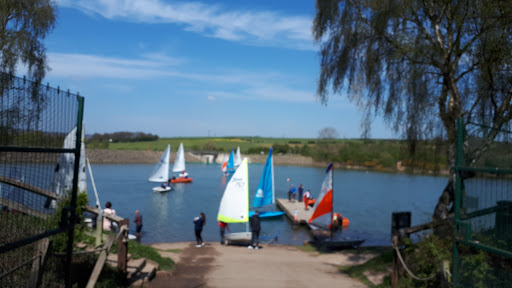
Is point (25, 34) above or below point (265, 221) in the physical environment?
above

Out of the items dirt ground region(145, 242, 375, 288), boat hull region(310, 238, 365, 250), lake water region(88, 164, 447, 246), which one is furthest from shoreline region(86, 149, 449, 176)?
dirt ground region(145, 242, 375, 288)

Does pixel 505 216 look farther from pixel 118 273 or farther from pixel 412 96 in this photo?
pixel 412 96

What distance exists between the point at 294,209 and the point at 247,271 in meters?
20.8

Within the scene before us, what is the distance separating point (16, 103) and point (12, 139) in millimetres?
323

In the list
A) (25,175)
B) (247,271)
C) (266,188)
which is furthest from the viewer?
(266,188)

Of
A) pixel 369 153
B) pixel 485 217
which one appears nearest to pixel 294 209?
pixel 485 217

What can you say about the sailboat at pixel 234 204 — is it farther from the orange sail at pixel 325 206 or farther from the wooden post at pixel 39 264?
the wooden post at pixel 39 264

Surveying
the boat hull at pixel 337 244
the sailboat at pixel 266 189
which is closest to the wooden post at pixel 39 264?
the boat hull at pixel 337 244

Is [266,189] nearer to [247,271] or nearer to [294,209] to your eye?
[294,209]

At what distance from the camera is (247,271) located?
10602mm

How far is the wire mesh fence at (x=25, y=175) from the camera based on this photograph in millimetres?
3758

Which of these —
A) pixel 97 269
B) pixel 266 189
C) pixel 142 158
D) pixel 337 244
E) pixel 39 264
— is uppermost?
pixel 39 264

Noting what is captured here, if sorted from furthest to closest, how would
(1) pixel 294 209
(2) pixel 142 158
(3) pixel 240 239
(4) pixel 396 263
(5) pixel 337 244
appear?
Result: (2) pixel 142 158 → (1) pixel 294 209 → (5) pixel 337 244 → (3) pixel 240 239 → (4) pixel 396 263

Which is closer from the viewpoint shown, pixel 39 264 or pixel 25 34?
pixel 39 264
